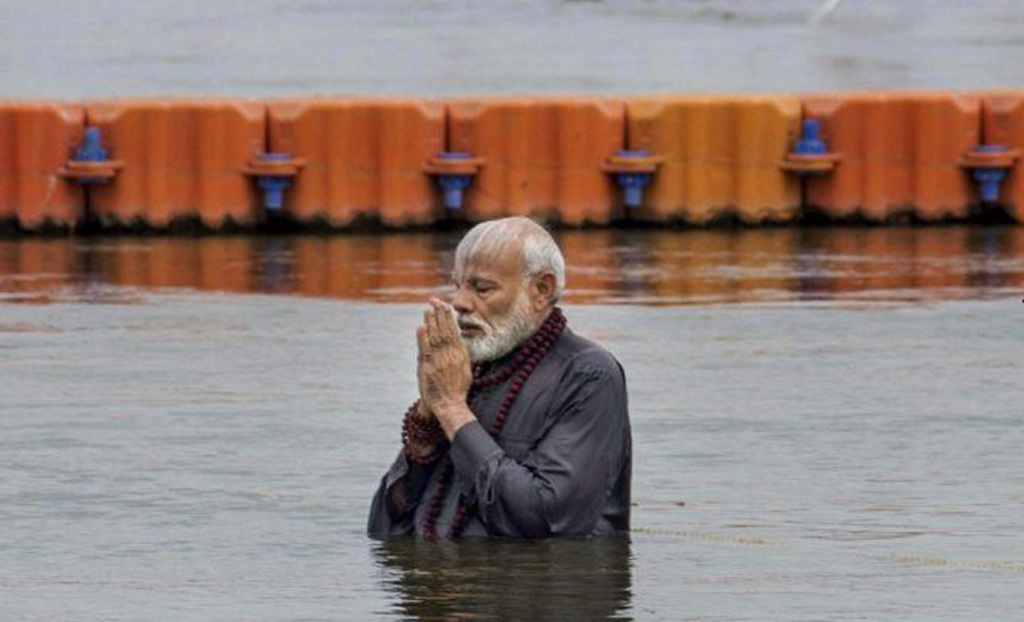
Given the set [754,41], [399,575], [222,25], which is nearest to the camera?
[399,575]

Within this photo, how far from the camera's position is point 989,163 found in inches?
928

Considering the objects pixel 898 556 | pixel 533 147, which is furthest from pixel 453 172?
pixel 898 556

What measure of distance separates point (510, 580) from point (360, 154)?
1430cm

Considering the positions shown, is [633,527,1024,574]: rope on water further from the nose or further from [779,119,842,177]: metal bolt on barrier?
[779,119,842,177]: metal bolt on barrier

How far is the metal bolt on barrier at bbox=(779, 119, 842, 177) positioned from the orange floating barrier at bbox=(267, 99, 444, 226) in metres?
2.36

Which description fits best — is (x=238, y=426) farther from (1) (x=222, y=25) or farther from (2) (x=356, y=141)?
(1) (x=222, y=25)

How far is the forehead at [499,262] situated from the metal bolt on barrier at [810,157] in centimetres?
1476

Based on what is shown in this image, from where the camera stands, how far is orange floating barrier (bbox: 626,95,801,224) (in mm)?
23844

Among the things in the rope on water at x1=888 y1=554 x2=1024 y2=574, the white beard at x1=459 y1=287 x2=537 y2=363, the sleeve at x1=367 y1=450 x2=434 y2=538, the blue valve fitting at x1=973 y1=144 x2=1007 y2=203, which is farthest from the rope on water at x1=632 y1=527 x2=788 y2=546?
the blue valve fitting at x1=973 y1=144 x2=1007 y2=203

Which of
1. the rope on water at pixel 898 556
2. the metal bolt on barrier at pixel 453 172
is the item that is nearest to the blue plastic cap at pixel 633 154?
the metal bolt on barrier at pixel 453 172

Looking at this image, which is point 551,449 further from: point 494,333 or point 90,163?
point 90,163

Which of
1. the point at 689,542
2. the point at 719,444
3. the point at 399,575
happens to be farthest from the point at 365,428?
the point at 399,575

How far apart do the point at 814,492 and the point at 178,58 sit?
94.7 ft

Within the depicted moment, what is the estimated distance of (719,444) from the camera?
1362 cm
